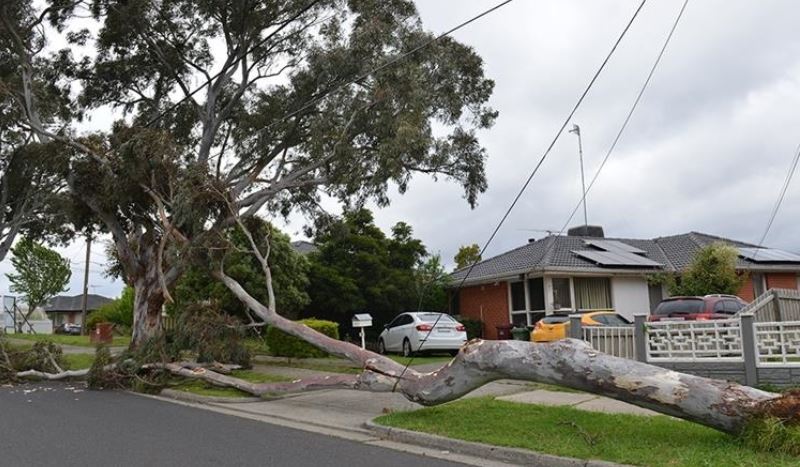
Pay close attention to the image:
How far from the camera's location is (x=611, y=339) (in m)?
13.6

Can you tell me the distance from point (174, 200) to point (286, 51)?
636 cm

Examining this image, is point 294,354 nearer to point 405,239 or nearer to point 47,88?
point 405,239

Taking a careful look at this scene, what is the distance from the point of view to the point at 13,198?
2797cm

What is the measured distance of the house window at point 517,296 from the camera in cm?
2466

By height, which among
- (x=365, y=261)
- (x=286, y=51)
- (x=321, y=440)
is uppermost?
(x=286, y=51)

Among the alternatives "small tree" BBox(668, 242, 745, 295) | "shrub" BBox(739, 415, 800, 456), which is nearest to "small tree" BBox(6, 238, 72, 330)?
"small tree" BBox(668, 242, 745, 295)

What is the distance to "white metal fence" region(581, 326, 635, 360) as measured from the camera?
535 inches

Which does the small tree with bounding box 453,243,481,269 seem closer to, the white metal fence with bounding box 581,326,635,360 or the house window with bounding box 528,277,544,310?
the house window with bounding box 528,277,544,310

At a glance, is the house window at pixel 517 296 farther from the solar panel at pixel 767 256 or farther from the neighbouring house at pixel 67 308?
the neighbouring house at pixel 67 308

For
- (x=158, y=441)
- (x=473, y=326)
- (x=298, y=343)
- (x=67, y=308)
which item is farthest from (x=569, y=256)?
(x=67, y=308)

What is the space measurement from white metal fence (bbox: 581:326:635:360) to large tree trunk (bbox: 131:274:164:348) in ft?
37.8

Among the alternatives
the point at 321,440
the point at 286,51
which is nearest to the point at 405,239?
the point at 286,51

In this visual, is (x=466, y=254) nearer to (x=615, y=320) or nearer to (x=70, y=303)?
(x=615, y=320)

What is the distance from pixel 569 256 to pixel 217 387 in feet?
49.4
